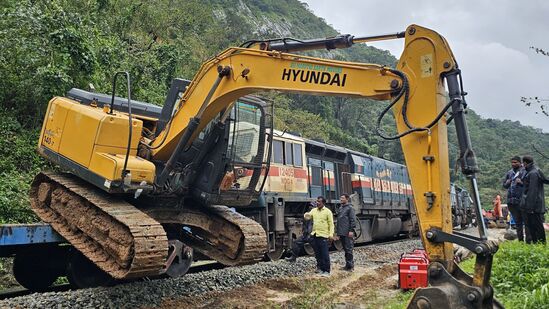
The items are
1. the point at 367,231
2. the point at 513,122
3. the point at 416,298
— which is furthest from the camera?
the point at 513,122

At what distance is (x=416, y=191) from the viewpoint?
4355 millimetres

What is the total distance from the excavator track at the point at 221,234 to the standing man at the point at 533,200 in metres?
4.16

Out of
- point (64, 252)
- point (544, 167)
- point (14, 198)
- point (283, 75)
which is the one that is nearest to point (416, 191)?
point (283, 75)

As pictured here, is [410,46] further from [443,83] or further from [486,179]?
[486,179]

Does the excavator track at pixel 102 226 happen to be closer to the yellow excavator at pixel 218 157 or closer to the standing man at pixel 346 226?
the yellow excavator at pixel 218 157

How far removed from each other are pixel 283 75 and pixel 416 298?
9.95 feet

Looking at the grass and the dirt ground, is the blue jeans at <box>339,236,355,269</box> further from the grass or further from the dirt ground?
the grass

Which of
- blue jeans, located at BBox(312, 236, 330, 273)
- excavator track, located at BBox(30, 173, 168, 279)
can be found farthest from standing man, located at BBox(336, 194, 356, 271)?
excavator track, located at BBox(30, 173, 168, 279)

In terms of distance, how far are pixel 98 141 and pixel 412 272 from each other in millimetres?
5148

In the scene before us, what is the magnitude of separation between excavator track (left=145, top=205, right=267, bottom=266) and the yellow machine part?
941 mm

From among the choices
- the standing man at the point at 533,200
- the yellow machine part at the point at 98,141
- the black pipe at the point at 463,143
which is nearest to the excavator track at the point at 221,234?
the yellow machine part at the point at 98,141

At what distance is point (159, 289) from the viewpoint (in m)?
7.55

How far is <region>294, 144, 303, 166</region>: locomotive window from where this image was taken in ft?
44.0

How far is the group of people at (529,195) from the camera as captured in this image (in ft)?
25.5
